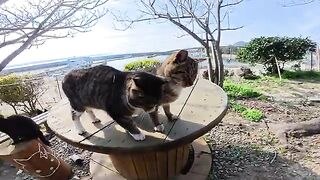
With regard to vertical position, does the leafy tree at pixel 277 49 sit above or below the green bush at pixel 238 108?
above

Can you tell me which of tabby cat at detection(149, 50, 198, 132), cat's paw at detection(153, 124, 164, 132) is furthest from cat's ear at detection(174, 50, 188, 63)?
cat's paw at detection(153, 124, 164, 132)

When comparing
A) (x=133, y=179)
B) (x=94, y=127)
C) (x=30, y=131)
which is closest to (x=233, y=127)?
(x=133, y=179)

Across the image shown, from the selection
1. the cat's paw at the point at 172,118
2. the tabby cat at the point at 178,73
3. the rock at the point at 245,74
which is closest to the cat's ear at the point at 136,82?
the tabby cat at the point at 178,73

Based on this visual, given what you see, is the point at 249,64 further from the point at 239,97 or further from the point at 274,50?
the point at 239,97

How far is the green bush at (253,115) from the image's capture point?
3.67 metres

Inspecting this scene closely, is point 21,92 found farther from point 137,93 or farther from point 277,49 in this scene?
point 277,49

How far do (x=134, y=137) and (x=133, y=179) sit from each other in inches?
28.3

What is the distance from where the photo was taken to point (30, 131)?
249cm

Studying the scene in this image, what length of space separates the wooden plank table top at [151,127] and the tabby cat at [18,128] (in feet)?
0.59

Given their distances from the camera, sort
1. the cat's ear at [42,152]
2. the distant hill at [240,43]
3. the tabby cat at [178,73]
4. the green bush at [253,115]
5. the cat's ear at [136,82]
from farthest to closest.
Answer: the distant hill at [240,43]
the green bush at [253,115]
the cat's ear at [42,152]
the tabby cat at [178,73]
the cat's ear at [136,82]

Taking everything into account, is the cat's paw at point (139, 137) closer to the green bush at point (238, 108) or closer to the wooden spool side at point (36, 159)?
the wooden spool side at point (36, 159)

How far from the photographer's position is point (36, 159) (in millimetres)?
2508

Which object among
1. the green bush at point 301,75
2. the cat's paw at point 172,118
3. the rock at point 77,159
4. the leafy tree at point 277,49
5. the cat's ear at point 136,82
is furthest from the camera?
the leafy tree at point 277,49

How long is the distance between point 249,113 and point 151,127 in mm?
2112
